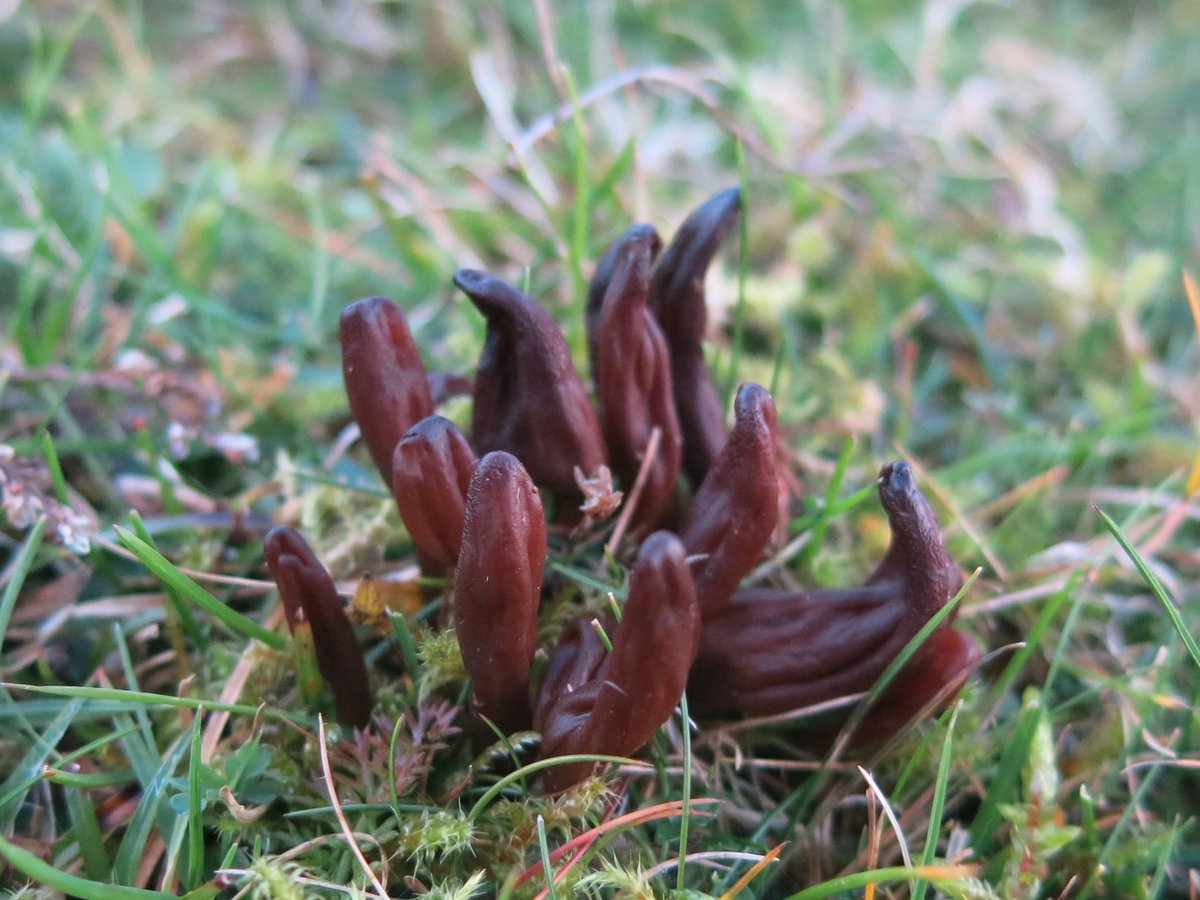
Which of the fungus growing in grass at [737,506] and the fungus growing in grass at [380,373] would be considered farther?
the fungus growing in grass at [380,373]

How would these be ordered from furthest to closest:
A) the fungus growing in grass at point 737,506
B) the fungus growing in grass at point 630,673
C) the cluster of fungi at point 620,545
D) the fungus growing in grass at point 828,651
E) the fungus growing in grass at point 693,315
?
the fungus growing in grass at point 693,315 < the fungus growing in grass at point 828,651 < the fungus growing in grass at point 737,506 < the cluster of fungi at point 620,545 < the fungus growing in grass at point 630,673

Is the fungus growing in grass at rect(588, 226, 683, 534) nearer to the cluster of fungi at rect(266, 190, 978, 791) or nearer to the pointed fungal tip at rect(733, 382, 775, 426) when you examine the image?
the cluster of fungi at rect(266, 190, 978, 791)

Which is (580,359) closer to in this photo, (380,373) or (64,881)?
(380,373)

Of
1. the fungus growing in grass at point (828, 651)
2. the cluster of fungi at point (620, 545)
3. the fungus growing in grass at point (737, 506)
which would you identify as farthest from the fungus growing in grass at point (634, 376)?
the fungus growing in grass at point (828, 651)

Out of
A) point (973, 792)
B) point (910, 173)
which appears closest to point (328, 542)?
point (973, 792)

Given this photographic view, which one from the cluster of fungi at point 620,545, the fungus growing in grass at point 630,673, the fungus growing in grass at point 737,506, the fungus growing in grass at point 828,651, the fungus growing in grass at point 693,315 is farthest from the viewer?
the fungus growing in grass at point 693,315

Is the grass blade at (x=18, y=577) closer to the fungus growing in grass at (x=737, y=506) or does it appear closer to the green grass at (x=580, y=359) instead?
the green grass at (x=580, y=359)

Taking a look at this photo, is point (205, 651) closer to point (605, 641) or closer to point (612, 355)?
point (605, 641)

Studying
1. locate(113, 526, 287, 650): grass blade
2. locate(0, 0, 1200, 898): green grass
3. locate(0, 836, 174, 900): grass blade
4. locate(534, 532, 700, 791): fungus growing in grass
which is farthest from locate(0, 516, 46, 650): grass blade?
locate(534, 532, 700, 791): fungus growing in grass
